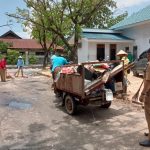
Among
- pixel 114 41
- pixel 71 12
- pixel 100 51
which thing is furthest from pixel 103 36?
pixel 71 12

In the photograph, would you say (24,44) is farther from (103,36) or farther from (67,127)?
(67,127)

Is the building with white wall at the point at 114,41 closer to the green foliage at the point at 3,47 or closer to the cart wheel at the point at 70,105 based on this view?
the cart wheel at the point at 70,105

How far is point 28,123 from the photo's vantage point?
937 cm

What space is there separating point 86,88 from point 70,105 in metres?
1.09

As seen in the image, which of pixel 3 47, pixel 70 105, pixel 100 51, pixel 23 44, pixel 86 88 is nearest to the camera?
pixel 86 88

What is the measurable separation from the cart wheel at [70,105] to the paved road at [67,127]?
0.19m

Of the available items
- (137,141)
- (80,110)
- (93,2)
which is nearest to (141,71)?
(93,2)

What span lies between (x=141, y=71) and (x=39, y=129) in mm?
12569

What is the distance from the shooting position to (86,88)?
32.0ft

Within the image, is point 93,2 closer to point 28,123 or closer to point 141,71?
point 141,71

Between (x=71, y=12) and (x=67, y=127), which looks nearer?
(x=67, y=127)

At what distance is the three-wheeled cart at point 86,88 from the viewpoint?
9.68 m

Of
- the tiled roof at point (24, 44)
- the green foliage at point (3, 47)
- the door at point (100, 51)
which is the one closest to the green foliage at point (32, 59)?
the green foliage at point (3, 47)

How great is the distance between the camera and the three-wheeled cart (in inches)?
381
